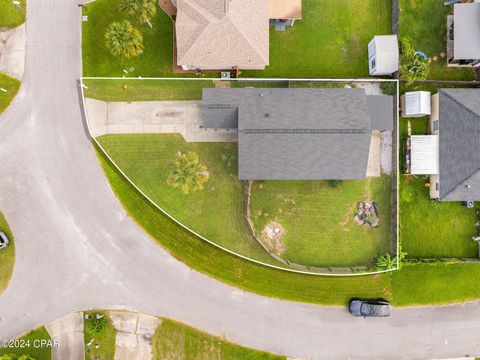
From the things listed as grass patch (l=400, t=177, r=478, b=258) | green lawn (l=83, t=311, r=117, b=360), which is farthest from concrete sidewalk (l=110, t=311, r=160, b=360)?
grass patch (l=400, t=177, r=478, b=258)

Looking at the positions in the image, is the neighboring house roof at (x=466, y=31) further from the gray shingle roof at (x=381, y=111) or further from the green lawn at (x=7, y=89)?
the green lawn at (x=7, y=89)

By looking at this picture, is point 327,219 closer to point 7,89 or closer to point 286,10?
point 286,10

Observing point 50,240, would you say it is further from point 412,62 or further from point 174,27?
point 412,62

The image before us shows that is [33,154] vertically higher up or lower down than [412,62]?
lower down

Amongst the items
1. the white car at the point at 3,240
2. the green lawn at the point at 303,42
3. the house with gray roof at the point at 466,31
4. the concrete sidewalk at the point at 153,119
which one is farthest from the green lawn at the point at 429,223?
the white car at the point at 3,240

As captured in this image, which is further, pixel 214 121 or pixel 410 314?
pixel 410 314

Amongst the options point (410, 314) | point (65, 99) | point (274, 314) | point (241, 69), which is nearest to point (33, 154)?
point (65, 99)
